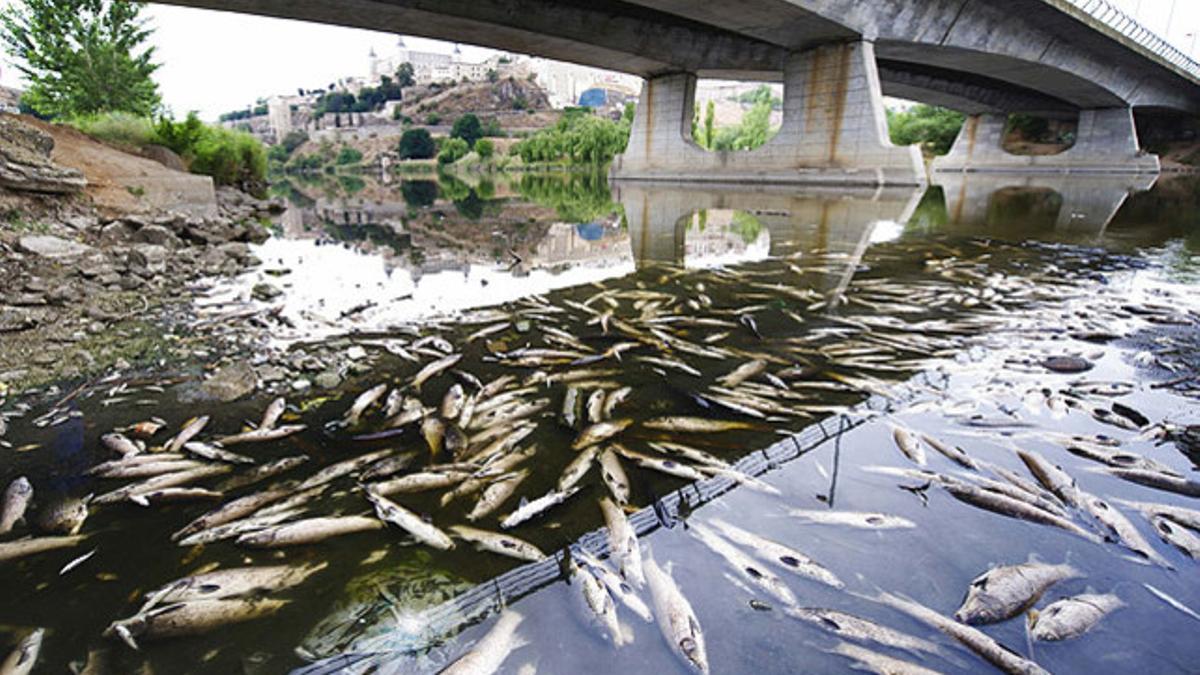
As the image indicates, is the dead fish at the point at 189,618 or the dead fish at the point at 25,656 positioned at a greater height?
the dead fish at the point at 189,618

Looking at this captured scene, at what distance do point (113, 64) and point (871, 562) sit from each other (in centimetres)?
4621

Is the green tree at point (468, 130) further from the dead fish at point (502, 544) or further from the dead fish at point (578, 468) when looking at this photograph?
the dead fish at point (502, 544)

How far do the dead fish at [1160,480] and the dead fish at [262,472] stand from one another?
14.6 ft

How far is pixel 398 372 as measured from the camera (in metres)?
4.47

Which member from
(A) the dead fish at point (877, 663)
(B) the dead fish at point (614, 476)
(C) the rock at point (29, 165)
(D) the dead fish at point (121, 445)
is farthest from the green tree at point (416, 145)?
(A) the dead fish at point (877, 663)

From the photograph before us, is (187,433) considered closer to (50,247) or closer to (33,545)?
(33,545)

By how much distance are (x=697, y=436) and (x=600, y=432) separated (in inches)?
23.7

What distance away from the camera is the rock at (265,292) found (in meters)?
6.94

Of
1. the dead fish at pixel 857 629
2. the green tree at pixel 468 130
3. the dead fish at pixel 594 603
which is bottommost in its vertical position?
the dead fish at pixel 594 603

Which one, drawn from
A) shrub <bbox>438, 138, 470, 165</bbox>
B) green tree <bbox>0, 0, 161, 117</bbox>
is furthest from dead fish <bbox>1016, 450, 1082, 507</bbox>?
shrub <bbox>438, 138, 470, 165</bbox>

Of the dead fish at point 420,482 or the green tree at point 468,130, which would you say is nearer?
the dead fish at point 420,482

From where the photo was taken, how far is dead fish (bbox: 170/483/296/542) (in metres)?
2.54

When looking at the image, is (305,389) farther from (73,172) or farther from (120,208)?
(120,208)

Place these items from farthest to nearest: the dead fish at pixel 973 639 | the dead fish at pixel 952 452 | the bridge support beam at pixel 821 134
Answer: the bridge support beam at pixel 821 134
the dead fish at pixel 952 452
the dead fish at pixel 973 639
